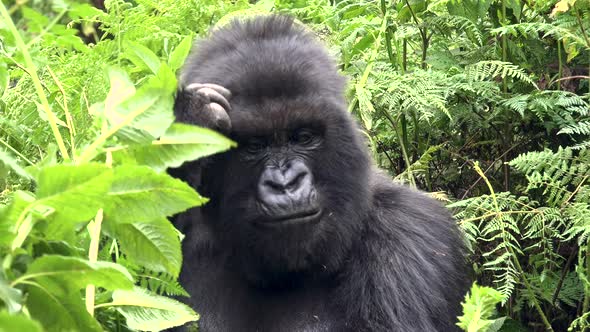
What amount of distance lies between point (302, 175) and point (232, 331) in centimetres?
74

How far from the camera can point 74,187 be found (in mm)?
1531

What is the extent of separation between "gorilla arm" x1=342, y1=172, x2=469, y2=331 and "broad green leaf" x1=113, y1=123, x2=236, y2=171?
Answer: 5.65ft

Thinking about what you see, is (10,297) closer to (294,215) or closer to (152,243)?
(152,243)

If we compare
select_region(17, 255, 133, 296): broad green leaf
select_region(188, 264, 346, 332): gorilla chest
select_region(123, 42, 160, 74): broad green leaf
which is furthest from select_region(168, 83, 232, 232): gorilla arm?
select_region(17, 255, 133, 296): broad green leaf

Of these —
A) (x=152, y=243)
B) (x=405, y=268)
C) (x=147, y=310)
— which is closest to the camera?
(x=152, y=243)

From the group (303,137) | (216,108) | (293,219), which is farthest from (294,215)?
(216,108)

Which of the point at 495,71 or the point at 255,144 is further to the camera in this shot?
the point at 495,71

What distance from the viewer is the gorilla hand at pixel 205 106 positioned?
312 centimetres

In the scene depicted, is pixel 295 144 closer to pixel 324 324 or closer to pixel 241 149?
pixel 241 149

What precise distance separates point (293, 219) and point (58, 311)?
1.55m

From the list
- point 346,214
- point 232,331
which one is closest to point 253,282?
point 232,331

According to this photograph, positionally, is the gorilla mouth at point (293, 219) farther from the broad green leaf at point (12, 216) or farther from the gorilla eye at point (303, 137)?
the broad green leaf at point (12, 216)

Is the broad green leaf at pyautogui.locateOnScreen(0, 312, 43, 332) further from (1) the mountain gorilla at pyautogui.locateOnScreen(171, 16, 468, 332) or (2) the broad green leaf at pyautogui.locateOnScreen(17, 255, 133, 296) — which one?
(1) the mountain gorilla at pyautogui.locateOnScreen(171, 16, 468, 332)

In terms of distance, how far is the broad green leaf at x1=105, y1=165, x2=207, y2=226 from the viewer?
159 centimetres
